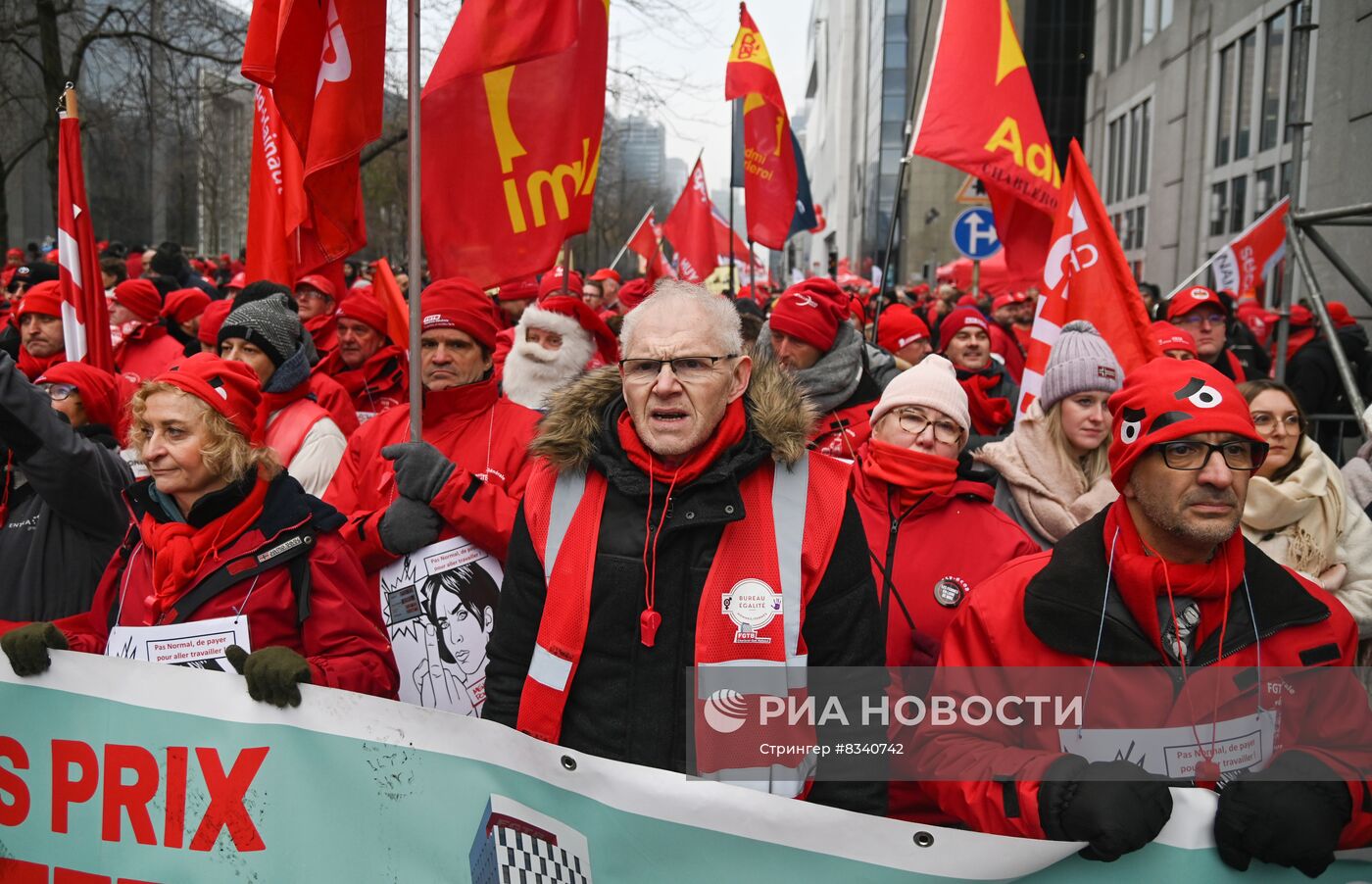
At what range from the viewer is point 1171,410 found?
2488mm

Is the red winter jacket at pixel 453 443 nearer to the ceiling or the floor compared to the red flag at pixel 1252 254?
nearer to the floor

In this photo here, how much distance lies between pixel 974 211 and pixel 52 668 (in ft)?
31.7

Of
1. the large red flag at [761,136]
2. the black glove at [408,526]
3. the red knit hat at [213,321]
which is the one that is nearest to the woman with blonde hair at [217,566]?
the black glove at [408,526]

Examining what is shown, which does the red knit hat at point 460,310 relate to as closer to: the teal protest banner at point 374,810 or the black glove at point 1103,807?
the teal protest banner at point 374,810

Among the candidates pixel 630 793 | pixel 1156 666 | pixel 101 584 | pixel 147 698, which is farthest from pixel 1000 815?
pixel 101 584

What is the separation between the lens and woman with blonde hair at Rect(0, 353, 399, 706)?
295 centimetres

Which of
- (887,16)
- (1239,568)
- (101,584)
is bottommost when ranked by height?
(101,584)

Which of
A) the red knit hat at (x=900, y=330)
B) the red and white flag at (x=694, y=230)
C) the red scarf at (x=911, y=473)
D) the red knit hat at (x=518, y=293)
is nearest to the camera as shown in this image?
the red scarf at (x=911, y=473)

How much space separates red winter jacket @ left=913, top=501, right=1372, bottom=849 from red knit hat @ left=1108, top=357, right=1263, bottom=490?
231 mm

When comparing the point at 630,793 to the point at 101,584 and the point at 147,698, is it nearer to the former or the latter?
the point at 147,698

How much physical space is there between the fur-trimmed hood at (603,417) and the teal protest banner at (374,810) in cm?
64

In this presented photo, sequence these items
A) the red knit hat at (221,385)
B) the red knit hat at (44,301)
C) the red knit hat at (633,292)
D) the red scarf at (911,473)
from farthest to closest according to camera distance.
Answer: the red knit hat at (633,292)
the red knit hat at (44,301)
the red scarf at (911,473)
the red knit hat at (221,385)

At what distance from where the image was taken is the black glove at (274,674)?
8.55ft

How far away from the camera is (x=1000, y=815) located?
7.45 ft
